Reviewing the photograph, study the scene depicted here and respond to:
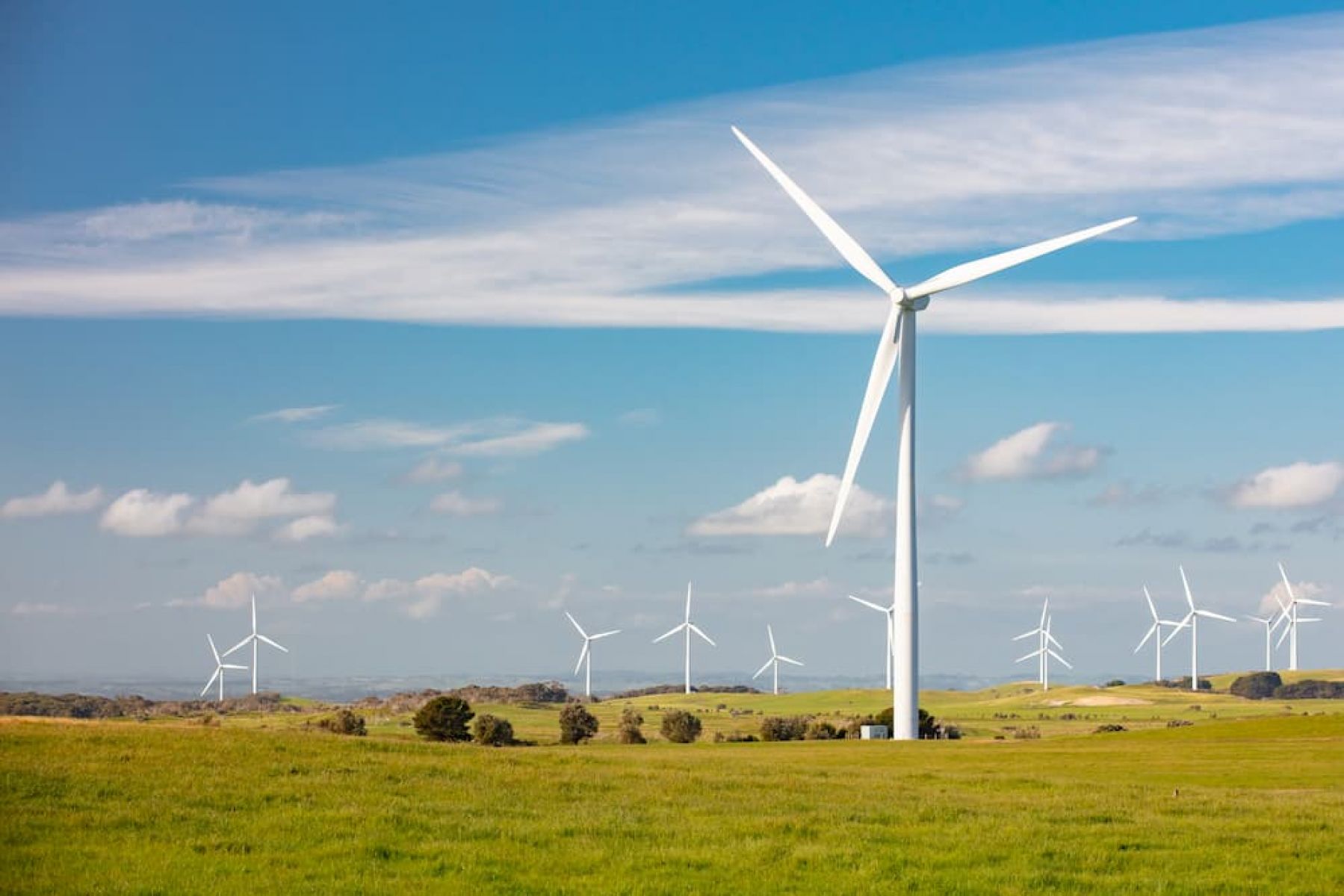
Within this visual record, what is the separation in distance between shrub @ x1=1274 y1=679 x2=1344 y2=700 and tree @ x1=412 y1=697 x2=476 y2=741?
139827 millimetres

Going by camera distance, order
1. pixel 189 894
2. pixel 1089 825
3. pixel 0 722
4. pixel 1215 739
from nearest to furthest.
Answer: pixel 189 894
pixel 1089 825
pixel 0 722
pixel 1215 739

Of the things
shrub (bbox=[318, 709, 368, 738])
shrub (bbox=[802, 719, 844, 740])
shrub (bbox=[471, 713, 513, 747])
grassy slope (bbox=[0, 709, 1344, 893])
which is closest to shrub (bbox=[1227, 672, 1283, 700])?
shrub (bbox=[802, 719, 844, 740])

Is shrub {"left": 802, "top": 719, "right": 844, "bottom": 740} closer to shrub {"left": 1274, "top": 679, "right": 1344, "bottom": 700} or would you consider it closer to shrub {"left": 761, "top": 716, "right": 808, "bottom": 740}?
shrub {"left": 761, "top": 716, "right": 808, "bottom": 740}

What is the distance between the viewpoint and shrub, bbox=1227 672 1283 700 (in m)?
187

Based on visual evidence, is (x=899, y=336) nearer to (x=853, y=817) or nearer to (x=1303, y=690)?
(x=853, y=817)

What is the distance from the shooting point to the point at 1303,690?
187625 mm

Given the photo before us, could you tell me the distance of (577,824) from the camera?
25.9 meters

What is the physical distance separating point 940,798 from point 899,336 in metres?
35.9

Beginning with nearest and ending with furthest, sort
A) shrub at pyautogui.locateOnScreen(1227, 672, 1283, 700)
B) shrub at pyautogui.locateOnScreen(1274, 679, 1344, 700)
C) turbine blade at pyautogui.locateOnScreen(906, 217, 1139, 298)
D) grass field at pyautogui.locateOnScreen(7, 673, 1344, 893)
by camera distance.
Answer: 1. grass field at pyautogui.locateOnScreen(7, 673, 1344, 893)
2. turbine blade at pyautogui.locateOnScreen(906, 217, 1139, 298)
3. shrub at pyautogui.locateOnScreen(1274, 679, 1344, 700)
4. shrub at pyautogui.locateOnScreen(1227, 672, 1283, 700)

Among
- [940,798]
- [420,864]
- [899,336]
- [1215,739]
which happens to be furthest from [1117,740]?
[420,864]

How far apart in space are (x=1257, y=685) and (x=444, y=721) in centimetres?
14878

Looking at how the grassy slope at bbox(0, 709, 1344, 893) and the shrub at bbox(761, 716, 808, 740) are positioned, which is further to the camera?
the shrub at bbox(761, 716, 808, 740)

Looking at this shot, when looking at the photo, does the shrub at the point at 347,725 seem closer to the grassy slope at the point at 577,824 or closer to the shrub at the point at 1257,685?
the grassy slope at the point at 577,824

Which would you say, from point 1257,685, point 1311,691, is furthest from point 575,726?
point 1311,691
